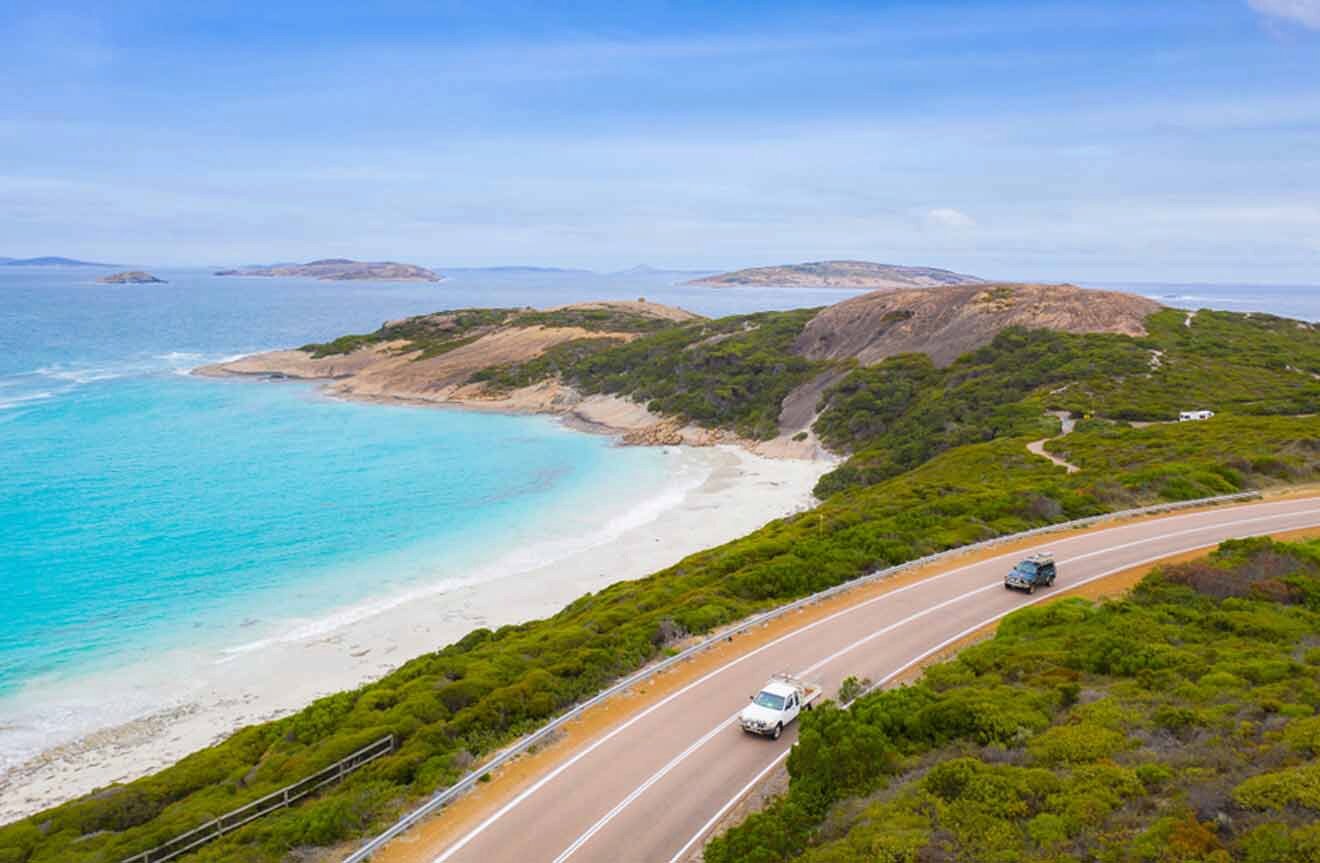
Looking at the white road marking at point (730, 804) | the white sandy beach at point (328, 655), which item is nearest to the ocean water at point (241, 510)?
the white sandy beach at point (328, 655)

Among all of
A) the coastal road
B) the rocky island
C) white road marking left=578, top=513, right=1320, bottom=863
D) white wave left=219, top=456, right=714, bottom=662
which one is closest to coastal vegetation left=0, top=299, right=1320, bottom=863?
white road marking left=578, top=513, right=1320, bottom=863

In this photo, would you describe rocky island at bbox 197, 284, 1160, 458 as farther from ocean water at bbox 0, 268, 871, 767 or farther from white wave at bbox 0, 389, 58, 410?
white wave at bbox 0, 389, 58, 410

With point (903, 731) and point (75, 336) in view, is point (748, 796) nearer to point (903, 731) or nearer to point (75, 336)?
point (903, 731)

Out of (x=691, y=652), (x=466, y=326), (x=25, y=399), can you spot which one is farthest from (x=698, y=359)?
(x=25, y=399)

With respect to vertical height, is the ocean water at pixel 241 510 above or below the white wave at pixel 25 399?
below

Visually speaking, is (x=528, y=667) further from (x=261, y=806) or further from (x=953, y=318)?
(x=953, y=318)

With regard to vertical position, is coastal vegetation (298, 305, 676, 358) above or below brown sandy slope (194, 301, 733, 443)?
above

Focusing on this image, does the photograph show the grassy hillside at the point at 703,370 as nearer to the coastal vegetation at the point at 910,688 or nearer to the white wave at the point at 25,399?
the coastal vegetation at the point at 910,688
